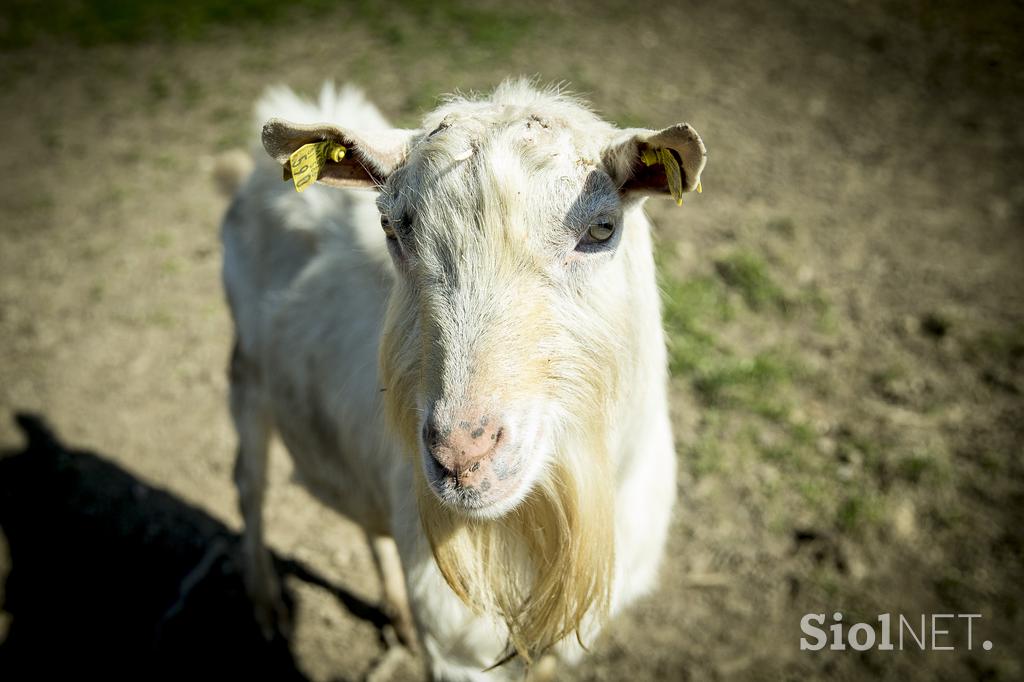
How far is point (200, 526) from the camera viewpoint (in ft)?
15.3

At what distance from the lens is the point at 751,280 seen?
5.67 meters

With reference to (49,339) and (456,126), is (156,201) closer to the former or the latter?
(49,339)

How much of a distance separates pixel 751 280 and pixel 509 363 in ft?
13.4

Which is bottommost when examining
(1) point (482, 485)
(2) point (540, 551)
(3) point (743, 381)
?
(3) point (743, 381)

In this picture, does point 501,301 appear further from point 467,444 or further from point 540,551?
point 540,551

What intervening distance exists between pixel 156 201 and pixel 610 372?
6.30 meters

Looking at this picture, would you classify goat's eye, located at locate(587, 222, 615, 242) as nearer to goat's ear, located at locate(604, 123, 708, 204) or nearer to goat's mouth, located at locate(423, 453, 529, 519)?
goat's ear, located at locate(604, 123, 708, 204)

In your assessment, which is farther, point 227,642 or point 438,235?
point 227,642

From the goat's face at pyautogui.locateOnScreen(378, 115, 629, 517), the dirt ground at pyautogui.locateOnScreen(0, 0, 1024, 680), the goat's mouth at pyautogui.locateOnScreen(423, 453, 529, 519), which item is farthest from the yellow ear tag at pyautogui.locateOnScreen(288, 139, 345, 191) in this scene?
the dirt ground at pyautogui.locateOnScreen(0, 0, 1024, 680)

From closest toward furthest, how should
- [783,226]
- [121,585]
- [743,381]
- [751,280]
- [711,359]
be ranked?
[121,585], [743,381], [711,359], [751,280], [783,226]

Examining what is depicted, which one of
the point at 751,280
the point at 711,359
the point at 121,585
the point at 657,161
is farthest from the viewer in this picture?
the point at 751,280

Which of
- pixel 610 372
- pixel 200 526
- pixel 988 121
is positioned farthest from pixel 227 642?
pixel 988 121

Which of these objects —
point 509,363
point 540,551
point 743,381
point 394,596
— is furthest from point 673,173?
point 743,381

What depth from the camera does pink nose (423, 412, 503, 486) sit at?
192cm
